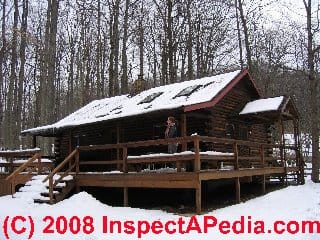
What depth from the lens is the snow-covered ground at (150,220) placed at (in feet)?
34.6

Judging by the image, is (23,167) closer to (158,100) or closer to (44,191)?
(44,191)

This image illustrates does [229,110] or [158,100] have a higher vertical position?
[158,100]

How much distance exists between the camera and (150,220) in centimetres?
1175

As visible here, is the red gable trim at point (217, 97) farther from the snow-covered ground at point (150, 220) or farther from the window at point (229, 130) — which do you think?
the snow-covered ground at point (150, 220)

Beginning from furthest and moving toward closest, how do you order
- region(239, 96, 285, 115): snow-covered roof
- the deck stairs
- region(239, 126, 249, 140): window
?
region(239, 126, 249, 140): window, region(239, 96, 285, 115): snow-covered roof, the deck stairs

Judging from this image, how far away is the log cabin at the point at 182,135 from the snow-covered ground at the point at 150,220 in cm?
113

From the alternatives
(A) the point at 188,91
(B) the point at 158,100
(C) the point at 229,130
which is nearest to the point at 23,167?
(B) the point at 158,100

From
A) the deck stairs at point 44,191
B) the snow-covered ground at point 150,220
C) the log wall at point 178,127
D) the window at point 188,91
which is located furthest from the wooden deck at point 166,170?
the window at point 188,91

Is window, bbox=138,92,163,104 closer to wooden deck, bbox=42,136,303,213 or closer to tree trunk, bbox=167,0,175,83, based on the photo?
wooden deck, bbox=42,136,303,213

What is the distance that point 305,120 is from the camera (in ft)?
137

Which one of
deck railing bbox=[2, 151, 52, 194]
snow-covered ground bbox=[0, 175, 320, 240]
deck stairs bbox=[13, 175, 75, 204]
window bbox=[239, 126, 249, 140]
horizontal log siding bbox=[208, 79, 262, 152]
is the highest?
horizontal log siding bbox=[208, 79, 262, 152]

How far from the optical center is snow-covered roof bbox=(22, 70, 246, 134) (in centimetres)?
1598

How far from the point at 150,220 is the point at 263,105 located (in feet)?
29.7

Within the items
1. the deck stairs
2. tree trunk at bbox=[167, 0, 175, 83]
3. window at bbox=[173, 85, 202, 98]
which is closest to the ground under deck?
the deck stairs
